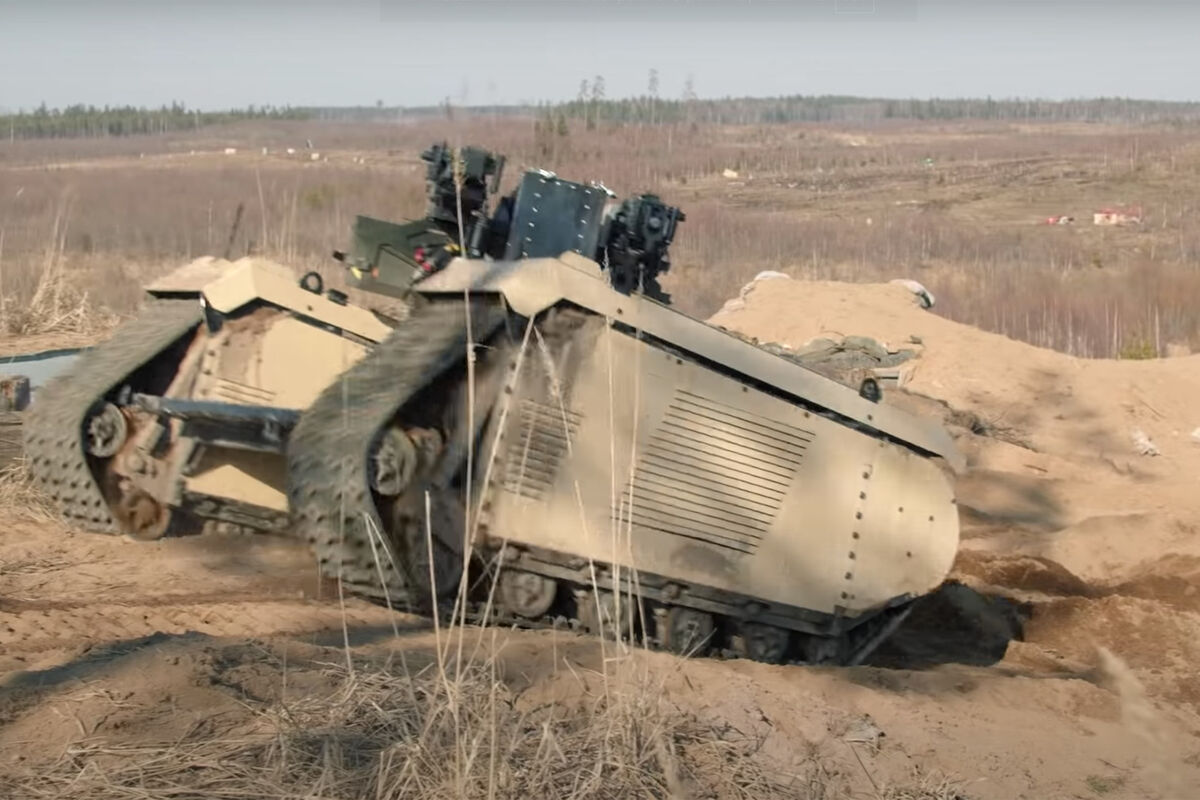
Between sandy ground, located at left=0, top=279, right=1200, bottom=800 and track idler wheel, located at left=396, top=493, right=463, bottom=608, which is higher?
track idler wheel, located at left=396, top=493, right=463, bottom=608

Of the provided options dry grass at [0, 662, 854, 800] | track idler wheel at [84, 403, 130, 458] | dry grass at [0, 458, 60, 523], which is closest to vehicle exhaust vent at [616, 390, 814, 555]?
dry grass at [0, 662, 854, 800]

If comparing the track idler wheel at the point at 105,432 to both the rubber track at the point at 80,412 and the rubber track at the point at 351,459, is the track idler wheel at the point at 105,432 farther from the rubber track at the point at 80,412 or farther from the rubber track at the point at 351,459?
the rubber track at the point at 351,459

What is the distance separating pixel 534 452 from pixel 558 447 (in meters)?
0.11

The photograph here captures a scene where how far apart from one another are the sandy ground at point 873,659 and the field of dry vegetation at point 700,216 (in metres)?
1.90

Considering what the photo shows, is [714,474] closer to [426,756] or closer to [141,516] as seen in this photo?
[141,516]

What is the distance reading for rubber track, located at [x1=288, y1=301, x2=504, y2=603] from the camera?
19.0ft

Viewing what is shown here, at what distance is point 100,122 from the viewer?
50.1 meters

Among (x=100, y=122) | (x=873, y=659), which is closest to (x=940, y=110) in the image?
(x=100, y=122)

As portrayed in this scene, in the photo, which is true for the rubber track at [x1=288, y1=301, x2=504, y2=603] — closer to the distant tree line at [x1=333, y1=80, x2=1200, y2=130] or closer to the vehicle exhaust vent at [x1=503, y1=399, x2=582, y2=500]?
the vehicle exhaust vent at [x1=503, y1=399, x2=582, y2=500]

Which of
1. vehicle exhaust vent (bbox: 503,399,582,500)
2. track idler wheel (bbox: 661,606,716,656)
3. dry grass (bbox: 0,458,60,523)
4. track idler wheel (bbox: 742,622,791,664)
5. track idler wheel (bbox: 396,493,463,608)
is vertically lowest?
track idler wheel (bbox: 742,622,791,664)

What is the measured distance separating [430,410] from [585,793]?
8.69 feet

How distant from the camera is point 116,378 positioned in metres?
7.46

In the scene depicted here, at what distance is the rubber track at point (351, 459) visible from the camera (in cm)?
578

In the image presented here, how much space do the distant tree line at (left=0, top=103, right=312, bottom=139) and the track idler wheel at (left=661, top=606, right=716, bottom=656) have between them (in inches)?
1277
